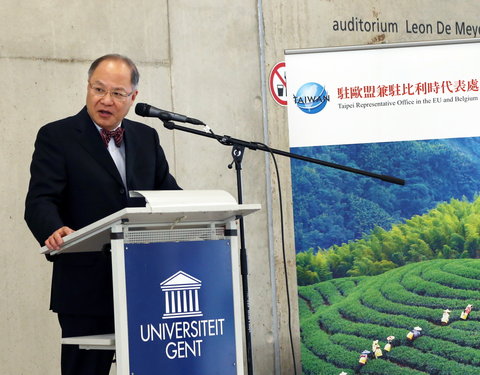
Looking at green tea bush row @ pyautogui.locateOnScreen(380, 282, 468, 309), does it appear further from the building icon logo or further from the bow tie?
the building icon logo

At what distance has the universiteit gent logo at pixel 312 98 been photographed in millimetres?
5059

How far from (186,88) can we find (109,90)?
2.22 meters

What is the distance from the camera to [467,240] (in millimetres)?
5066

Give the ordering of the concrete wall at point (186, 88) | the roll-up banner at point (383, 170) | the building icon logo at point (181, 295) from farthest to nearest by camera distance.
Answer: the roll-up banner at point (383, 170), the concrete wall at point (186, 88), the building icon logo at point (181, 295)

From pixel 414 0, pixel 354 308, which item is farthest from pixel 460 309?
pixel 414 0

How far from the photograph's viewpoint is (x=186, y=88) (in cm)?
526

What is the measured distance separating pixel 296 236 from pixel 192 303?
8.16 ft

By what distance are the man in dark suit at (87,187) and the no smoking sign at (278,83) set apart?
2.20m

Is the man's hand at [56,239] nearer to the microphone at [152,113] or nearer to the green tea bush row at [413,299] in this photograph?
the microphone at [152,113]

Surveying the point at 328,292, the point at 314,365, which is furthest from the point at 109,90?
the point at 314,365

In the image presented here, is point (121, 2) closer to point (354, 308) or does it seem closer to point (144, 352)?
point (354, 308)

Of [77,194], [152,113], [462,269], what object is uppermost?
[152,113]

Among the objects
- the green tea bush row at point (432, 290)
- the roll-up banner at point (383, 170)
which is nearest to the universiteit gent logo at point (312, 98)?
the roll-up banner at point (383, 170)

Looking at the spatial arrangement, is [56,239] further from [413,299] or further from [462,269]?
[462,269]
